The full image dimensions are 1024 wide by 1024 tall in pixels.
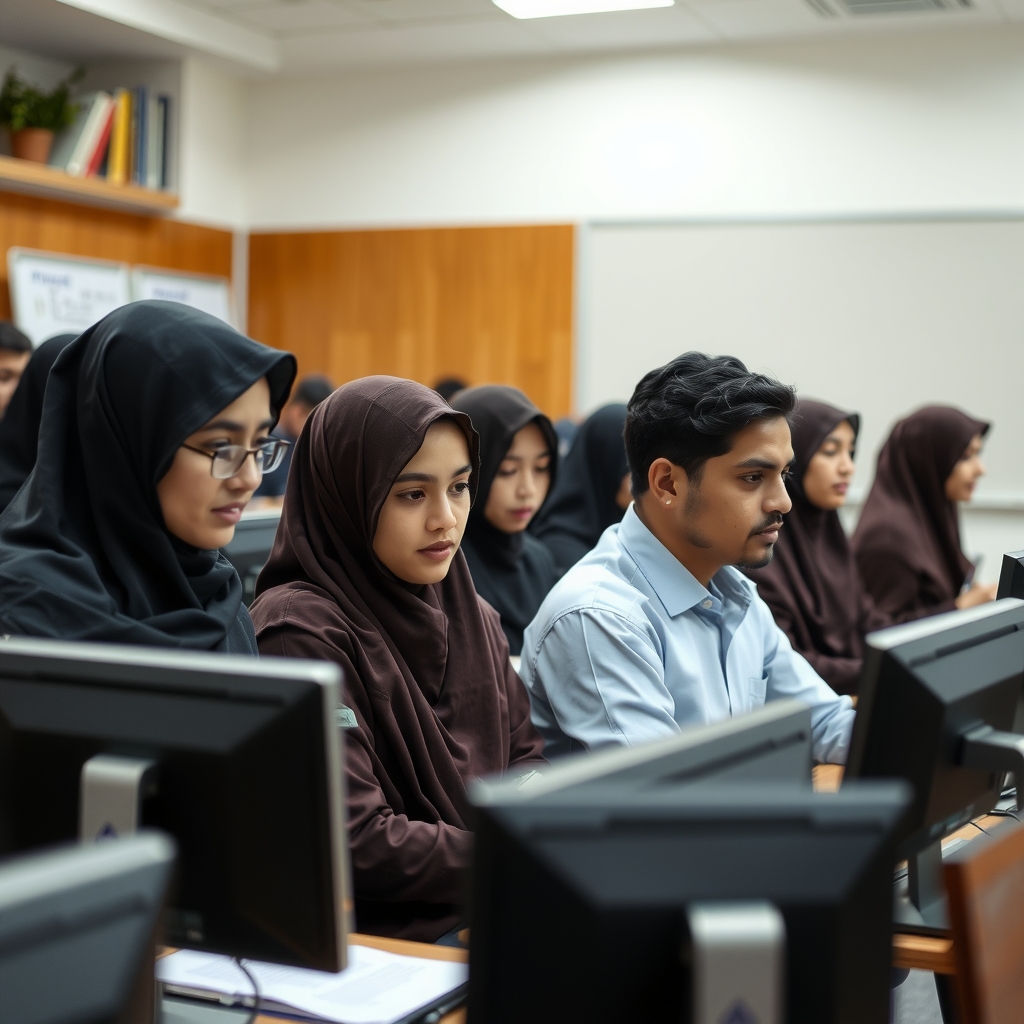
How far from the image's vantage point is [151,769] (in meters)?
1.14

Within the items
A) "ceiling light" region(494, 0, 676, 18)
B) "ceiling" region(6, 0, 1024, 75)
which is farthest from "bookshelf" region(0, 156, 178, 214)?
"ceiling light" region(494, 0, 676, 18)

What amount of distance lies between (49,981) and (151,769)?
0.37 m

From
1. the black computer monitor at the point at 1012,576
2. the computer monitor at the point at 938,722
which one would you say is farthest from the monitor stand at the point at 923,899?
the black computer monitor at the point at 1012,576

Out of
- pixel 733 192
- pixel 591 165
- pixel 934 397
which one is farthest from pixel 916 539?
pixel 591 165

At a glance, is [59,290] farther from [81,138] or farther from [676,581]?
[676,581]

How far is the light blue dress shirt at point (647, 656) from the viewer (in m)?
1.95

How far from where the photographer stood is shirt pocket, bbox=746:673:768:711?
221 centimetres

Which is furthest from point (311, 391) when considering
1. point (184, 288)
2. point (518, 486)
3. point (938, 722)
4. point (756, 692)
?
point (938, 722)

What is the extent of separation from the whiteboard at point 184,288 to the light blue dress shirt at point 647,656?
477 cm

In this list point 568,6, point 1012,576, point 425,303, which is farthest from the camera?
point 425,303

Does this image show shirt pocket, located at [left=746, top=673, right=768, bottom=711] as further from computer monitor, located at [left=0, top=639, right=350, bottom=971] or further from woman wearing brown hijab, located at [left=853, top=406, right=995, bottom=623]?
woman wearing brown hijab, located at [left=853, top=406, right=995, bottom=623]

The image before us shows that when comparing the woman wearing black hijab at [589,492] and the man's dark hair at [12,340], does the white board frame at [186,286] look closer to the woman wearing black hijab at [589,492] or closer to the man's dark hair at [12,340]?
the man's dark hair at [12,340]

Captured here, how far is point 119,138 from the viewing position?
20.4ft

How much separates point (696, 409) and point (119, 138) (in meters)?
4.94
